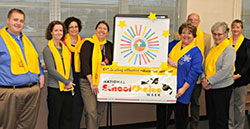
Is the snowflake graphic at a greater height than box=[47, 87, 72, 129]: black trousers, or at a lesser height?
greater

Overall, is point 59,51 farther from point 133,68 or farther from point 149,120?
point 149,120

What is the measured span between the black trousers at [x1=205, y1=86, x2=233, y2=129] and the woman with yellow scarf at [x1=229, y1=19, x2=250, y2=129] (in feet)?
1.26

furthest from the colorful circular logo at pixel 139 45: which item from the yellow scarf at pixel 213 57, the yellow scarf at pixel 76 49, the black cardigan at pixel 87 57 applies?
the yellow scarf at pixel 213 57

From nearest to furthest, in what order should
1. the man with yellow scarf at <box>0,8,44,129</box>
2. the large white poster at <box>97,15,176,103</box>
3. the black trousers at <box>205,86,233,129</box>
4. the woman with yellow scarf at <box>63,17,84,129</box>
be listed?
the man with yellow scarf at <box>0,8,44,129</box> → the large white poster at <box>97,15,176,103</box> → the black trousers at <box>205,86,233,129</box> → the woman with yellow scarf at <box>63,17,84,129</box>

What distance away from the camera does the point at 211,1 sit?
4137mm

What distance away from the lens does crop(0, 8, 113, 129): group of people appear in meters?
2.35

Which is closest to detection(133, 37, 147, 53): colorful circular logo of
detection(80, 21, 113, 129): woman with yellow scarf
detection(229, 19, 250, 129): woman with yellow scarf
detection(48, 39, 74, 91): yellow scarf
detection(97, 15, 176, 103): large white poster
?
detection(97, 15, 176, 103): large white poster

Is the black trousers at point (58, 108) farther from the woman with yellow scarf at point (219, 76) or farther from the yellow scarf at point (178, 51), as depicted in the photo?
the woman with yellow scarf at point (219, 76)

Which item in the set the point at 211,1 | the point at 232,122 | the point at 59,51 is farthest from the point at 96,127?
the point at 211,1

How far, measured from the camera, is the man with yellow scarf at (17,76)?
2326 millimetres

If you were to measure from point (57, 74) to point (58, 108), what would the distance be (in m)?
0.36

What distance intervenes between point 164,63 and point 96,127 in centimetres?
101

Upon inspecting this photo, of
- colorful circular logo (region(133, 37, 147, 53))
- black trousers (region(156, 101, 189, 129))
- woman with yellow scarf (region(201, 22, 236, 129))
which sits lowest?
black trousers (region(156, 101, 189, 129))

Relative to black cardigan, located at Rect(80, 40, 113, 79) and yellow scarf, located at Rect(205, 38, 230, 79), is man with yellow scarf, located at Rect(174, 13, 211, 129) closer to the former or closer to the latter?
yellow scarf, located at Rect(205, 38, 230, 79)
